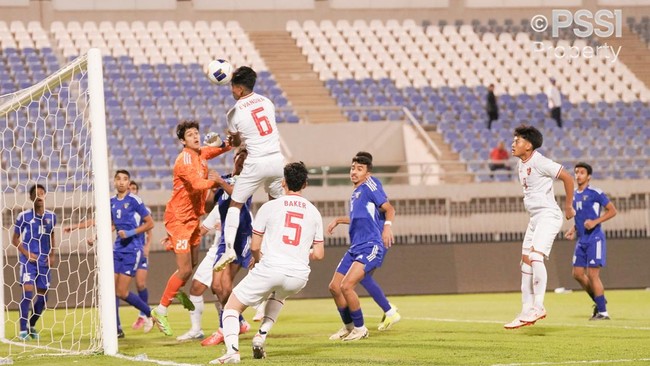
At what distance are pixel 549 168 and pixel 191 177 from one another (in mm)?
3685

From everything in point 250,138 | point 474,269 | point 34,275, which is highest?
point 250,138

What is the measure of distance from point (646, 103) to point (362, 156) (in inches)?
859

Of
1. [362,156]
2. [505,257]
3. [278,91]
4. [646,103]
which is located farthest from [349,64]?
[362,156]

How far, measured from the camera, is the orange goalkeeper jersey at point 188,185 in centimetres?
1028

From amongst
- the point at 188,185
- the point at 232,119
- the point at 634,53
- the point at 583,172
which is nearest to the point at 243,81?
the point at 232,119

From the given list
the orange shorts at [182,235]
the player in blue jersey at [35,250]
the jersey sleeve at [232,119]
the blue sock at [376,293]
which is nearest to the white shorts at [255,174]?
the jersey sleeve at [232,119]

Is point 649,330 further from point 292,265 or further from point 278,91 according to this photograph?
point 278,91

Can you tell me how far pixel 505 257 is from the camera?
21.4 m

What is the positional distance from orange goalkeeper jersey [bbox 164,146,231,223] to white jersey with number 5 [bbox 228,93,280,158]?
2.43 ft

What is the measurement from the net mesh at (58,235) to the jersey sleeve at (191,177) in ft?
2.89

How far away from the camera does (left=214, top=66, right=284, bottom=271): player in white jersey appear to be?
31.7 ft

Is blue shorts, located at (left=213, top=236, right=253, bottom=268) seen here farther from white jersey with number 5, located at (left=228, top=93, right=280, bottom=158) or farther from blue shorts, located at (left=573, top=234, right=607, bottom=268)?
blue shorts, located at (left=573, top=234, right=607, bottom=268)

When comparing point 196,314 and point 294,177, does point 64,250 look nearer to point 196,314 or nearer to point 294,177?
point 196,314

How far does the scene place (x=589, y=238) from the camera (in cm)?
1365
